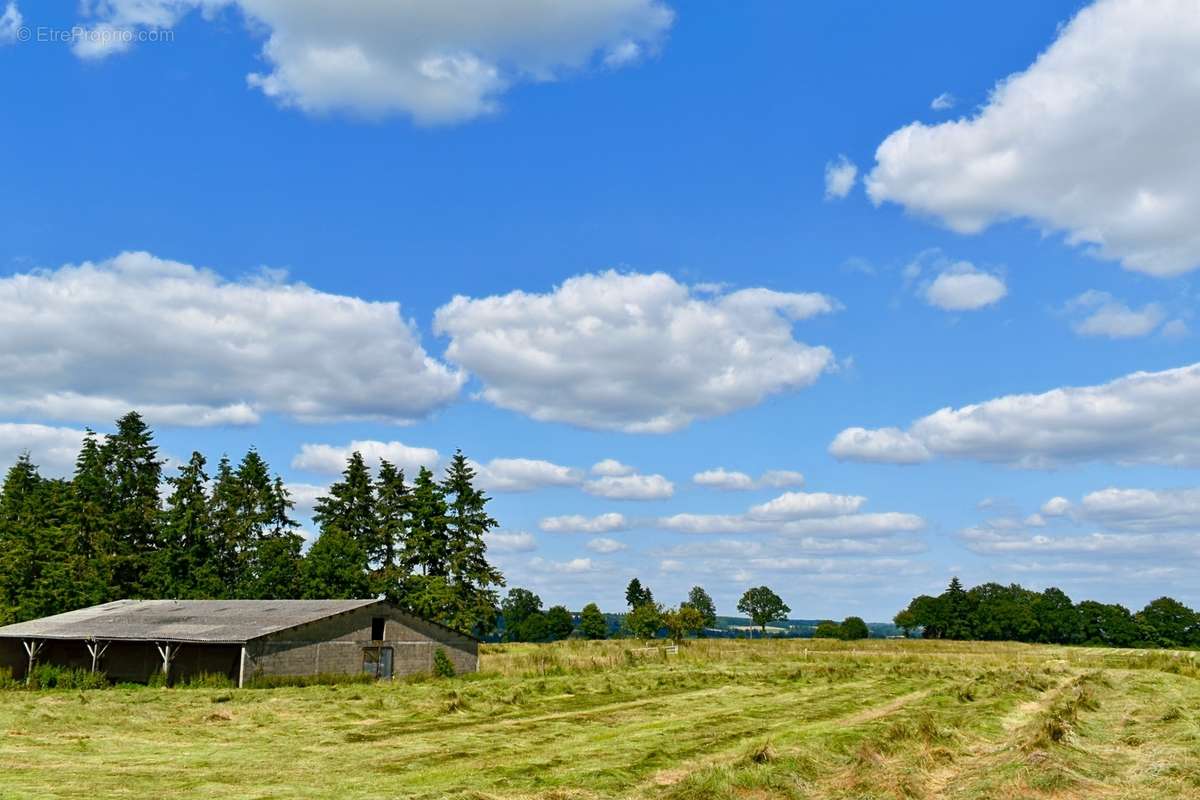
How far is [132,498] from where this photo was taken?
83.0 m

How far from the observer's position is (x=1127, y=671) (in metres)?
54.9

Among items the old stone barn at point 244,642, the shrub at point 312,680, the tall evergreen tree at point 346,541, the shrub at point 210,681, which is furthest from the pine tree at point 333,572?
the shrub at point 210,681

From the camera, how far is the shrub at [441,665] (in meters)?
51.9

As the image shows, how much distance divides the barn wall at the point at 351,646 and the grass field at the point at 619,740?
118 inches

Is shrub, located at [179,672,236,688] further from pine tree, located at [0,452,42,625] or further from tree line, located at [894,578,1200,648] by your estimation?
tree line, located at [894,578,1200,648]

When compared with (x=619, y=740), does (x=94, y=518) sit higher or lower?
higher

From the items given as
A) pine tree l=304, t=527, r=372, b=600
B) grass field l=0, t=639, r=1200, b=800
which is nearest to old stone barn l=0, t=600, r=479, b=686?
grass field l=0, t=639, r=1200, b=800

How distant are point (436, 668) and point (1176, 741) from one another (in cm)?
3795

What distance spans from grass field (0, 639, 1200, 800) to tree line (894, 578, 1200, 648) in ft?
364

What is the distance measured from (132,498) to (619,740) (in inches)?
2825

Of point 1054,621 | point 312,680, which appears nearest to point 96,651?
point 312,680

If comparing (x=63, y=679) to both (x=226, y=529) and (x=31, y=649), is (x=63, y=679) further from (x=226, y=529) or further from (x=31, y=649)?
(x=226, y=529)

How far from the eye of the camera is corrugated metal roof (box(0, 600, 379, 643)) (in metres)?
45.1

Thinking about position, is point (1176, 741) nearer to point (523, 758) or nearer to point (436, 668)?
point (523, 758)
